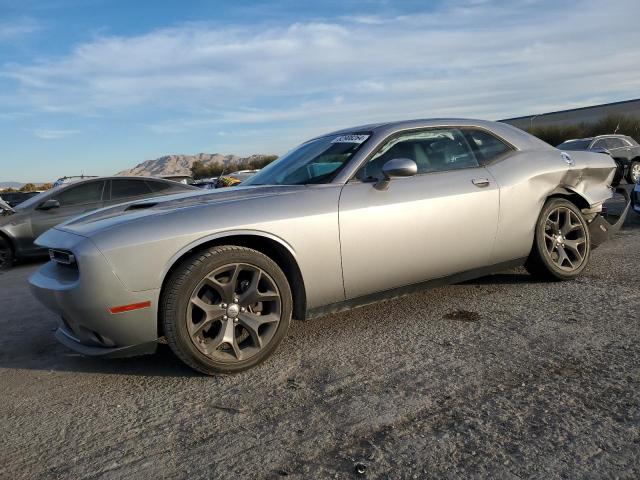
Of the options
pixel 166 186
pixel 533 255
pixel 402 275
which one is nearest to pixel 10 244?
pixel 166 186

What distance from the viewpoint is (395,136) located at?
3812 millimetres

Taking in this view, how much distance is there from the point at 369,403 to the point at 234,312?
96 centimetres

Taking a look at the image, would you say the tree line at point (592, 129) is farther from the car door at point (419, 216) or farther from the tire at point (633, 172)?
the car door at point (419, 216)

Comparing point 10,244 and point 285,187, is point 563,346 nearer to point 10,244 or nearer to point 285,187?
point 285,187

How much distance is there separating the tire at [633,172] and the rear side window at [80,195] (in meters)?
14.7

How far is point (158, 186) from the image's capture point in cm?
930

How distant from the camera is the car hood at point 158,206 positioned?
2992mm

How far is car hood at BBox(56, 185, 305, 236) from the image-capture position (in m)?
2.99

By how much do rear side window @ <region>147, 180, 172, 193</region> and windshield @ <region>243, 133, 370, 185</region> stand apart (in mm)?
5468

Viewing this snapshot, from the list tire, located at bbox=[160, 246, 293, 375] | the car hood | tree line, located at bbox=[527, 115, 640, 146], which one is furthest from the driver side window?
tree line, located at bbox=[527, 115, 640, 146]

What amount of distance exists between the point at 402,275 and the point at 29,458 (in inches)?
92.4

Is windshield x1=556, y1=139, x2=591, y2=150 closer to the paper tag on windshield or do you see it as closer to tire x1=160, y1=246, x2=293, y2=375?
the paper tag on windshield

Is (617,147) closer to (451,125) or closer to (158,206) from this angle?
(451,125)

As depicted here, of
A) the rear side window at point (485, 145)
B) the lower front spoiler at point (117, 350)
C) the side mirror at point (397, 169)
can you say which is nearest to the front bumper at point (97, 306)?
the lower front spoiler at point (117, 350)
